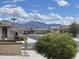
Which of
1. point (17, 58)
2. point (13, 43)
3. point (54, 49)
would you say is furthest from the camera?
point (13, 43)

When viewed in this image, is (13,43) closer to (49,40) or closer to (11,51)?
(11,51)

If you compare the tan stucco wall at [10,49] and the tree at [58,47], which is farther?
the tan stucco wall at [10,49]

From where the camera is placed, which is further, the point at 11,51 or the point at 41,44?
the point at 11,51

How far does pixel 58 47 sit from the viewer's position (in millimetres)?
26109

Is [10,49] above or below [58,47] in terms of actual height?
below

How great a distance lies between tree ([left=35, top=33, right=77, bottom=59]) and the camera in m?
26.1

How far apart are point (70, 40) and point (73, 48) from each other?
722 millimetres

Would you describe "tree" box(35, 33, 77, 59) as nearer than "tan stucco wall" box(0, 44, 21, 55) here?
Yes

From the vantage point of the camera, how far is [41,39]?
27500 millimetres

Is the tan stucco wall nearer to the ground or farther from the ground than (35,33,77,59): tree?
nearer to the ground

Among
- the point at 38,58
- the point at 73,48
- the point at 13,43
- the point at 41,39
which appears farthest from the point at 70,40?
the point at 13,43

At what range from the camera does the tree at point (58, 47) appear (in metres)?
26.1

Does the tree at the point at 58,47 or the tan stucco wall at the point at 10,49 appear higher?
the tree at the point at 58,47

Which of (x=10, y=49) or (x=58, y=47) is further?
(x=10, y=49)
